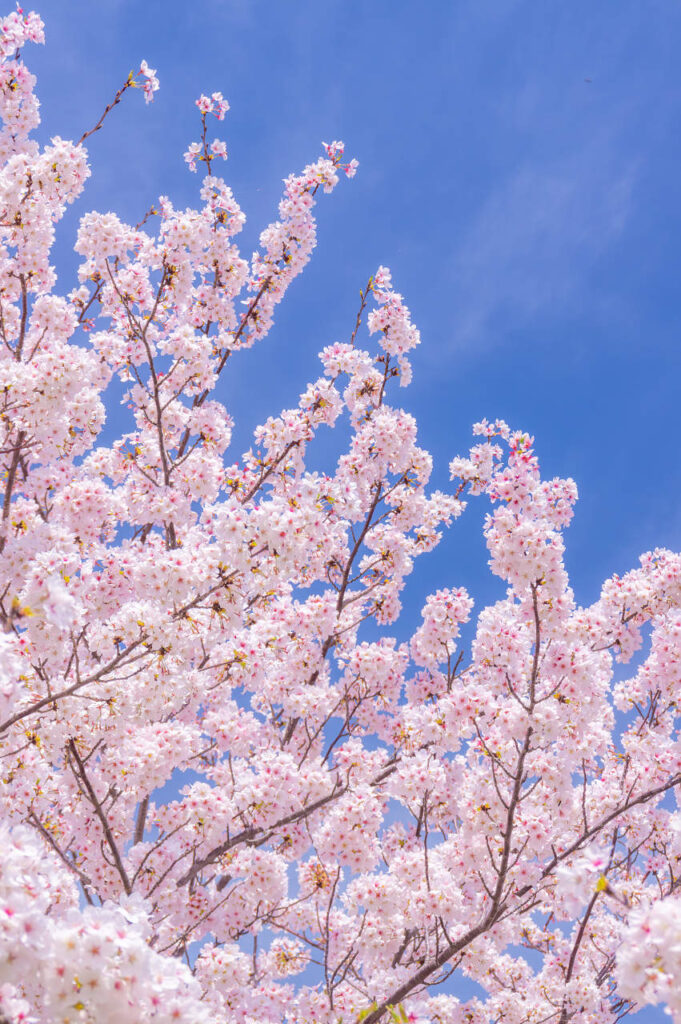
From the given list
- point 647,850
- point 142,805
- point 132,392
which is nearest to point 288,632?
point 142,805

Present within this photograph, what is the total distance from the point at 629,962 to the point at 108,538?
29.5ft

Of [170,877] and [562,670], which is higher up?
[562,670]

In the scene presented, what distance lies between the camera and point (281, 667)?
958 cm

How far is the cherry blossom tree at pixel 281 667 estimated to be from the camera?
662 cm

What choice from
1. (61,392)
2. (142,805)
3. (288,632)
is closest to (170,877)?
(142,805)

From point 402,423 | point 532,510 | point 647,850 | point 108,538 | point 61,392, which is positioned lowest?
point 647,850

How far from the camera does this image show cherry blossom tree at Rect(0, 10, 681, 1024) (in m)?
6.62

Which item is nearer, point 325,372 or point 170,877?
point 170,877

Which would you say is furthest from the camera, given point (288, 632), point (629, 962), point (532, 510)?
point (288, 632)

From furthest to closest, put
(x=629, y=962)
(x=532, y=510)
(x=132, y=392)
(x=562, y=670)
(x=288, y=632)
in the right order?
(x=132, y=392)
(x=288, y=632)
(x=562, y=670)
(x=532, y=510)
(x=629, y=962)

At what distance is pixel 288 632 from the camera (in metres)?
9.48

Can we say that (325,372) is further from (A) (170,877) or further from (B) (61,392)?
(A) (170,877)

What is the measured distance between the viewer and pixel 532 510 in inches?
275

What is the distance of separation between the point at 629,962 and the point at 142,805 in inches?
246
